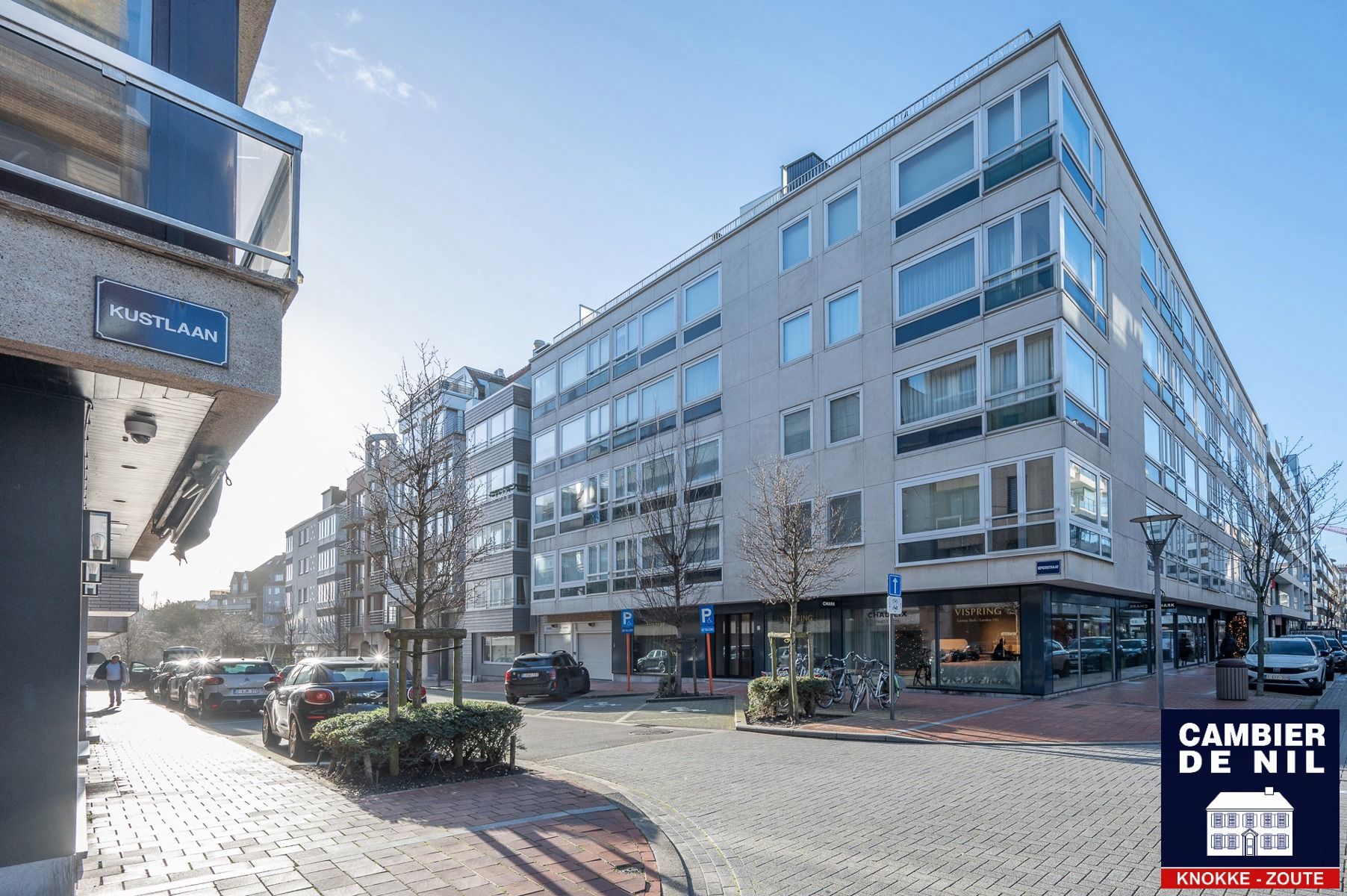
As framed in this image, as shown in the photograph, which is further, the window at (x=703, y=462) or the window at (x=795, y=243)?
the window at (x=703, y=462)

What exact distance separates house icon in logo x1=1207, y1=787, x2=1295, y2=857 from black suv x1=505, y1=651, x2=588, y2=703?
73.3 ft

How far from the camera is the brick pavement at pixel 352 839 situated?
6043mm

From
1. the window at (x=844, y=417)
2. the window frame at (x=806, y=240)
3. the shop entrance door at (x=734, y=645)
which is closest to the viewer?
the window at (x=844, y=417)

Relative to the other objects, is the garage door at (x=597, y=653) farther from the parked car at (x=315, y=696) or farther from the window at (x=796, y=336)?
the parked car at (x=315, y=696)

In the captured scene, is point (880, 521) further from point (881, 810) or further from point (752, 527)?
point (881, 810)

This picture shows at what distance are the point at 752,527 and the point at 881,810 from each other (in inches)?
614

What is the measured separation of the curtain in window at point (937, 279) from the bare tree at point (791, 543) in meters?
5.37

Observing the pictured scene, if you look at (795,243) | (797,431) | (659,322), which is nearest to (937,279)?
(795,243)

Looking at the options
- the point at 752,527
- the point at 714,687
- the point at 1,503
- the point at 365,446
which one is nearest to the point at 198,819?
the point at 1,503

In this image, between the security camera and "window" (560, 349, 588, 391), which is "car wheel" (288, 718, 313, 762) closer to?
the security camera

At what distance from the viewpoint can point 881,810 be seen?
8555 millimetres

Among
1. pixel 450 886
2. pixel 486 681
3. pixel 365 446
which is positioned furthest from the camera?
pixel 486 681

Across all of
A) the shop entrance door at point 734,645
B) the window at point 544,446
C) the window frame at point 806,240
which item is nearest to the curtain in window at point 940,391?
the window frame at point 806,240

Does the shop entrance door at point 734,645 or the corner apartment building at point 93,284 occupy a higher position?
the corner apartment building at point 93,284
